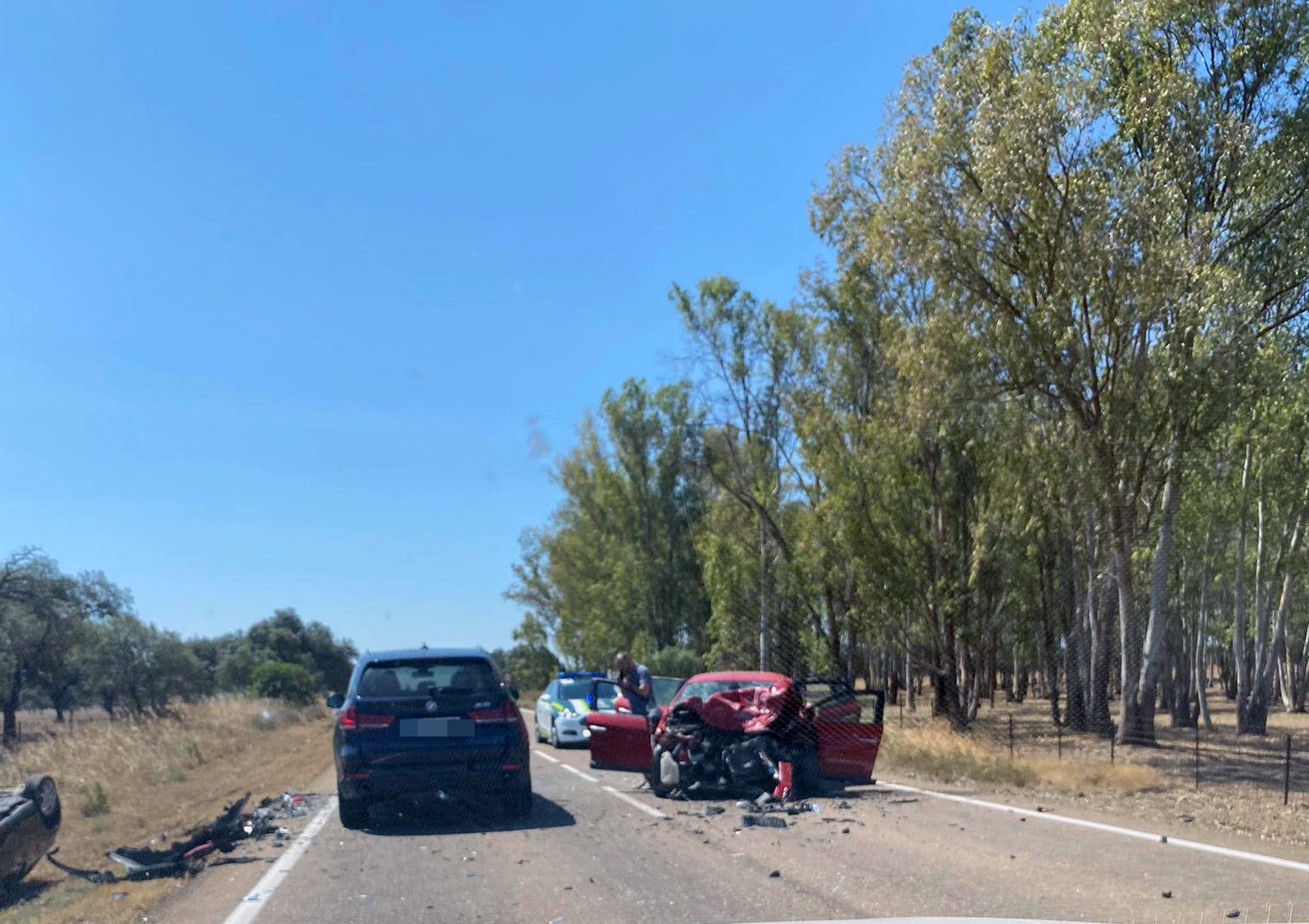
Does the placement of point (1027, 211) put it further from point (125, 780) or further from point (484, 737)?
point (125, 780)

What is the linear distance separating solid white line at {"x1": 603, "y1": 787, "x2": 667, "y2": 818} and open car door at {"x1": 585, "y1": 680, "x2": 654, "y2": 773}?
13.7 inches

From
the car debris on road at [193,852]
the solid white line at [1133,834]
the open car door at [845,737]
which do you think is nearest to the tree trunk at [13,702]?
the car debris on road at [193,852]

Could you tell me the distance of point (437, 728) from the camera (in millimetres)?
11789

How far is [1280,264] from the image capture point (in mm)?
19875

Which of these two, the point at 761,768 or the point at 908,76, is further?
the point at 908,76

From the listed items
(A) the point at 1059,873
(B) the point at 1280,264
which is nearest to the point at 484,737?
(A) the point at 1059,873

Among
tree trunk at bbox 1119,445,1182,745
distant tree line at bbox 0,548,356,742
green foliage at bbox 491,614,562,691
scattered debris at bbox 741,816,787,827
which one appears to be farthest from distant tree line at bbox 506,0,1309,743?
green foliage at bbox 491,614,562,691

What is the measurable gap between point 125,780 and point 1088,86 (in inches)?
828

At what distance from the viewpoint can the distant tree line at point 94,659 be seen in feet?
110

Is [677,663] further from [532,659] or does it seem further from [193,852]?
[193,852]

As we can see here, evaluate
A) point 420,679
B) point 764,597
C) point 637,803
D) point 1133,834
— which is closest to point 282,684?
point 764,597

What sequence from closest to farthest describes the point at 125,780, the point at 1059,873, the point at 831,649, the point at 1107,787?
the point at 1059,873 → the point at 1107,787 → the point at 125,780 → the point at 831,649

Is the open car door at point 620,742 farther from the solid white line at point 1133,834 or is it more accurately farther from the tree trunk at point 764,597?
the tree trunk at point 764,597

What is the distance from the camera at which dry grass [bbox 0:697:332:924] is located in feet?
31.6
